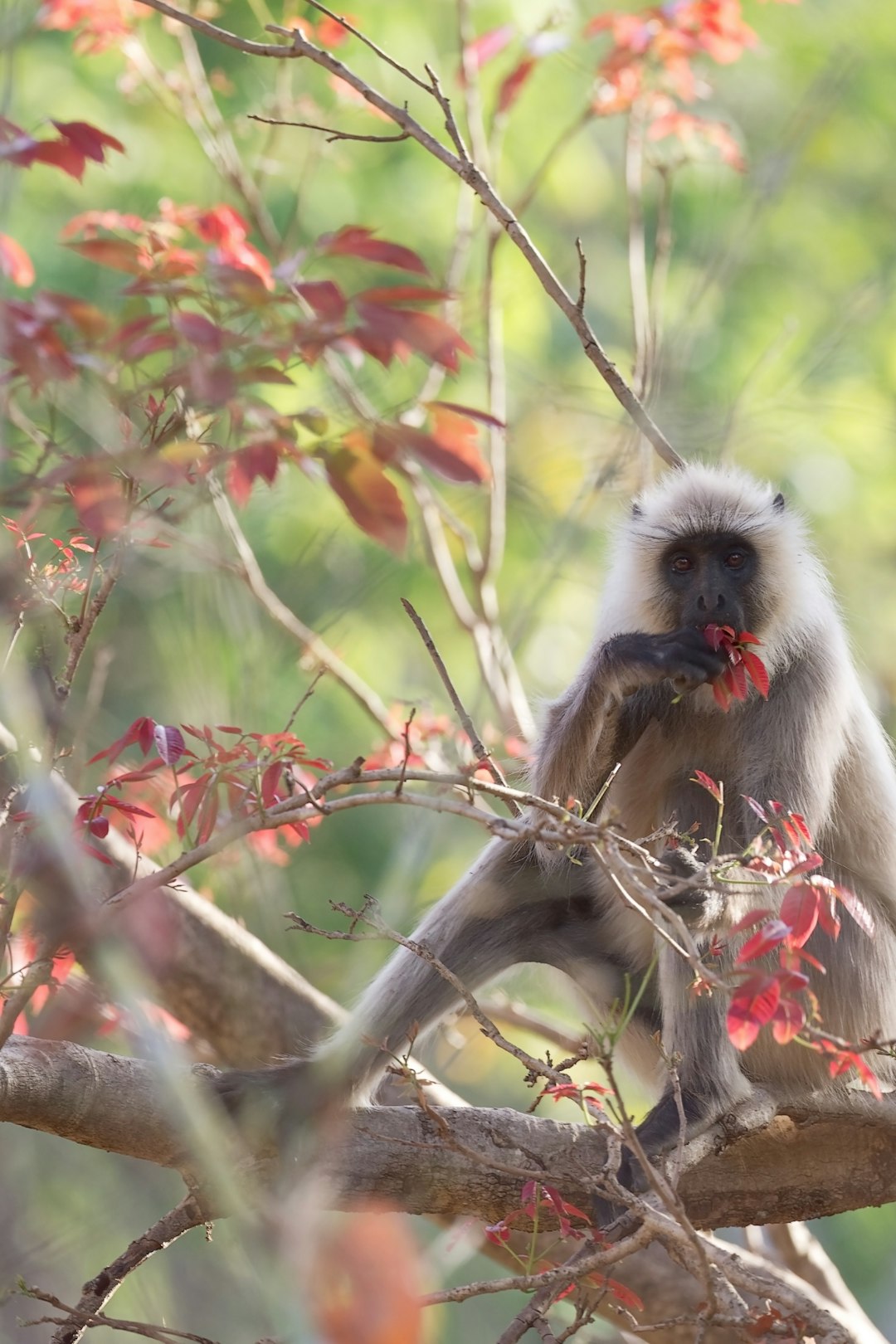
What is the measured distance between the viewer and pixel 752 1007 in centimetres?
202

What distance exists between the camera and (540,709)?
3.90 metres

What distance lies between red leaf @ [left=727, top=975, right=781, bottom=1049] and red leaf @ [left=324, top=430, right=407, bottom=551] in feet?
2.61

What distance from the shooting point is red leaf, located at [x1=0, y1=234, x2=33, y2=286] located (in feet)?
7.71

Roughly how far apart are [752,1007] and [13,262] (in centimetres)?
181

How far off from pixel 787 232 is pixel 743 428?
16.4ft

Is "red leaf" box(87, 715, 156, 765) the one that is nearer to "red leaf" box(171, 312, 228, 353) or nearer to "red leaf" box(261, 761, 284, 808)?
"red leaf" box(261, 761, 284, 808)

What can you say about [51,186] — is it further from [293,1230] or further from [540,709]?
[293,1230]

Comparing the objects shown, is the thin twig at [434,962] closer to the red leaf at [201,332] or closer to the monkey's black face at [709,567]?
the red leaf at [201,332]

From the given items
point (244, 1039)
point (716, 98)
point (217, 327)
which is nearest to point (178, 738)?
point (217, 327)

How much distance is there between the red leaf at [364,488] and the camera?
182cm

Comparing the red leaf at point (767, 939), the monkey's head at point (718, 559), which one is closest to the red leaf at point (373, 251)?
the red leaf at point (767, 939)

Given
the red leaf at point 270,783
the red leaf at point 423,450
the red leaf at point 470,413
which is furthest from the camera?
the red leaf at point 270,783

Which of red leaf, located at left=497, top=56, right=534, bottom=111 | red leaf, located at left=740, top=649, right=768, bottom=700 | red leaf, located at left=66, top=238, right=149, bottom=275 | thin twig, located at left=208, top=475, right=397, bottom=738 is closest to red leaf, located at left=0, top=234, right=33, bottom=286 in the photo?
red leaf, located at left=66, top=238, right=149, bottom=275

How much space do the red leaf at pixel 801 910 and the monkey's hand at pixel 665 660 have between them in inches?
37.8
